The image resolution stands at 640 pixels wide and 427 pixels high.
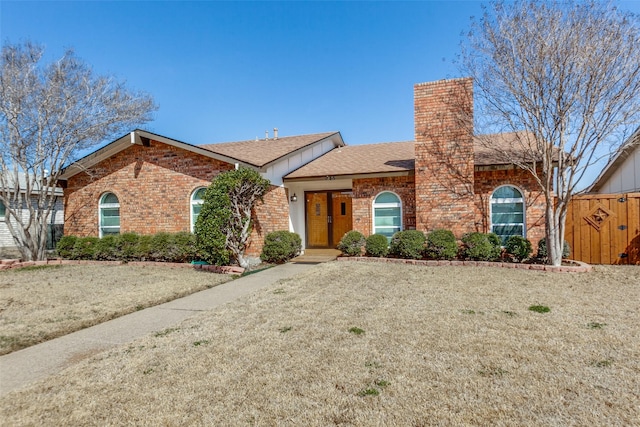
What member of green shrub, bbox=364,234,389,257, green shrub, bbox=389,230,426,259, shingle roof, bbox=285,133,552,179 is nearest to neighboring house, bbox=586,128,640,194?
shingle roof, bbox=285,133,552,179

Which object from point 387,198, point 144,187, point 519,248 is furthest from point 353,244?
point 144,187

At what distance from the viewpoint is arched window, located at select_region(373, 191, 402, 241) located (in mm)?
11961

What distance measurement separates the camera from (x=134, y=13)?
1120 cm

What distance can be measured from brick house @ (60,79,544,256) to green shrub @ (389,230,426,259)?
2.76ft

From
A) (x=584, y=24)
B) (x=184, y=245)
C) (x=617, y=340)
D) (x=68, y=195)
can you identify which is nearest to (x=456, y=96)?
(x=584, y=24)

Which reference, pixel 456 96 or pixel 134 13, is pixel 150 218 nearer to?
pixel 134 13

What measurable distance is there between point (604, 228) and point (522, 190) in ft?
7.36

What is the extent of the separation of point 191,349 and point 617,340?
198 inches

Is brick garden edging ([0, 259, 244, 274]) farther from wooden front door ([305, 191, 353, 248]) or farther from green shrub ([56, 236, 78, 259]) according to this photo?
wooden front door ([305, 191, 353, 248])

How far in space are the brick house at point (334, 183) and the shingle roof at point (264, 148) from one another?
53 millimetres

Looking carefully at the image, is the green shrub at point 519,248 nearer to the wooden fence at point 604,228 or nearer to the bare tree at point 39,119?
the wooden fence at point 604,228

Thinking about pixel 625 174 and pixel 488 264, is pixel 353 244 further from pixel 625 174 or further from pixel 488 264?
pixel 625 174

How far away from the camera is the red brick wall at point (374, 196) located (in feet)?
38.4

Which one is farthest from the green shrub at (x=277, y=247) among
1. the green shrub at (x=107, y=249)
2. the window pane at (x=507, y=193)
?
the window pane at (x=507, y=193)
